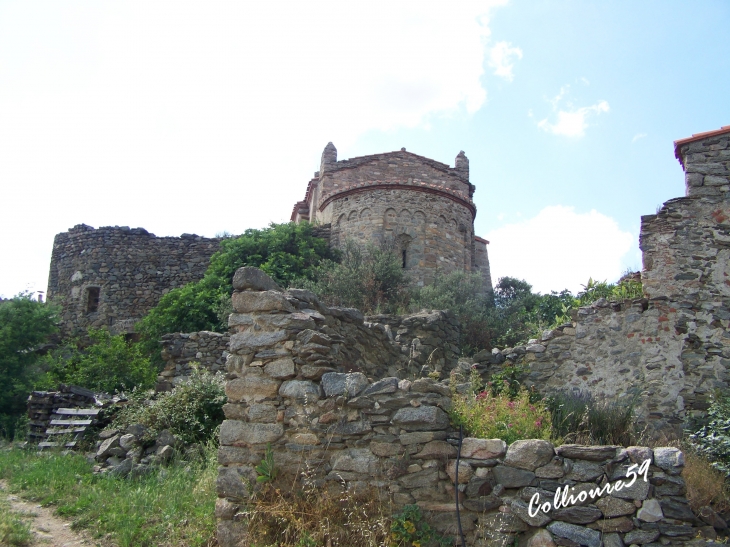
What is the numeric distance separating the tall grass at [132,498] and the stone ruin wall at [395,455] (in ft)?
2.72

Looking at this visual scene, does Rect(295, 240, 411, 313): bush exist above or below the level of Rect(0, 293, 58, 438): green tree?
above

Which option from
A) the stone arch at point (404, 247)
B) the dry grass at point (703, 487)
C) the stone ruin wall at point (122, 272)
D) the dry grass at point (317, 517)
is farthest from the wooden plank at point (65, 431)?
the stone ruin wall at point (122, 272)

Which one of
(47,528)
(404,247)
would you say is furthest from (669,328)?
(404,247)

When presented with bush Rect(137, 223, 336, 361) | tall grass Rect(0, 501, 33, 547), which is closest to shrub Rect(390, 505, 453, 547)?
tall grass Rect(0, 501, 33, 547)

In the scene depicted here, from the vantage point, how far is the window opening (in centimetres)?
2303

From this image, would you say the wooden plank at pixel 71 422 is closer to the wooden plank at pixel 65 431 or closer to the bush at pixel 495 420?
the wooden plank at pixel 65 431

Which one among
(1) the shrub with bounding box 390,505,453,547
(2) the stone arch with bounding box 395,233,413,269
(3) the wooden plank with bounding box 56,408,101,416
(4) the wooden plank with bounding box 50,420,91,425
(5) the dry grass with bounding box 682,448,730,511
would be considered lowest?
(1) the shrub with bounding box 390,505,453,547

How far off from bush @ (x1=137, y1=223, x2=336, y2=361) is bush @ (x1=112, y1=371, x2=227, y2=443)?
6.60 m

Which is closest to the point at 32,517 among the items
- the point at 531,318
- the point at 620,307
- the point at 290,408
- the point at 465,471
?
the point at 290,408

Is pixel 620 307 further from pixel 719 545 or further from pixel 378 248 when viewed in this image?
pixel 378 248

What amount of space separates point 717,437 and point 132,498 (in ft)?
24.0

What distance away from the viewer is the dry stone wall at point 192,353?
42.9 ft

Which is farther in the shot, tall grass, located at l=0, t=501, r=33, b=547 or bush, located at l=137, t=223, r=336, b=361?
bush, located at l=137, t=223, r=336, b=361

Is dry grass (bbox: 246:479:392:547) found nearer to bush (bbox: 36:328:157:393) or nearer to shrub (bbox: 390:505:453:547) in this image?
shrub (bbox: 390:505:453:547)
